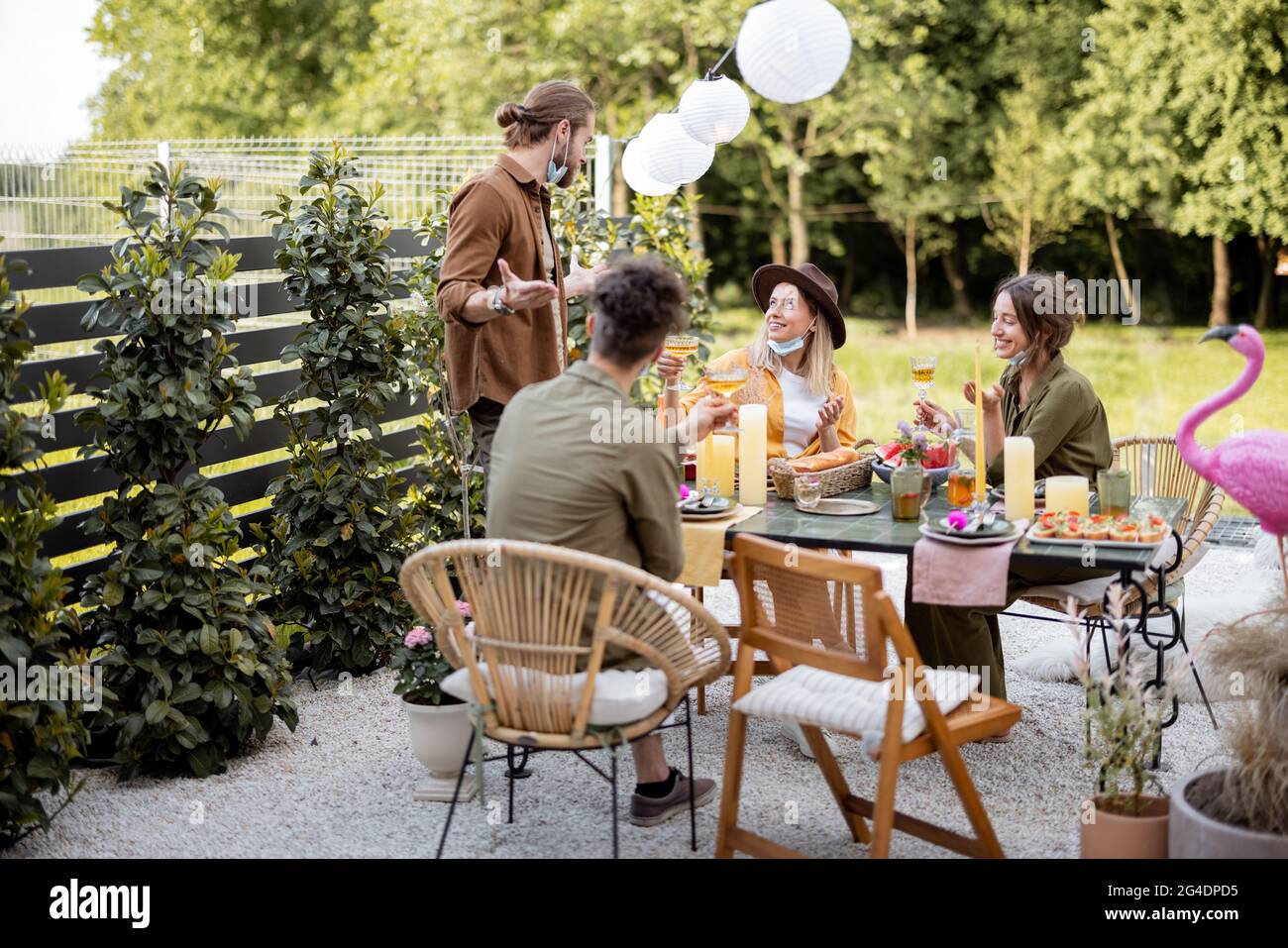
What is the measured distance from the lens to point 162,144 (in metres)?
7.46

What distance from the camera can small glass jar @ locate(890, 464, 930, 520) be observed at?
3.61 m

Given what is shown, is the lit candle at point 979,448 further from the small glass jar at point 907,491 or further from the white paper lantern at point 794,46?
the white paper lantern at point 794,46

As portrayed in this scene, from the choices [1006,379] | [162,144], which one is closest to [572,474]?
[1006,379]

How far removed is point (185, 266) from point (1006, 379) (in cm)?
251

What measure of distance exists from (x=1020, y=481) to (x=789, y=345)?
1.19 m

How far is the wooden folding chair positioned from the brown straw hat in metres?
1.68

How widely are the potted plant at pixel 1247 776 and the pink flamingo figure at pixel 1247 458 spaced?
0.40m

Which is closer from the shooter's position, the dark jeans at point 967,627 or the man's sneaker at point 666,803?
the man's sneaker at point 666,803

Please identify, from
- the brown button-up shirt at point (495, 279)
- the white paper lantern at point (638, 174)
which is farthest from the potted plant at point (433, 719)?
the white paper lantern at point (638, 174)

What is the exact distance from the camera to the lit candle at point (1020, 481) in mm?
3611

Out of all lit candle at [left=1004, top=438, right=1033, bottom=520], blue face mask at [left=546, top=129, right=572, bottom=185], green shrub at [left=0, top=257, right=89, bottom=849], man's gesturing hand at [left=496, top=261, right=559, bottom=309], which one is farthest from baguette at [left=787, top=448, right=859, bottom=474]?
green shrub at [left=0, top=257, right=89, bottom=849]

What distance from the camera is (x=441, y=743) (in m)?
3.81
